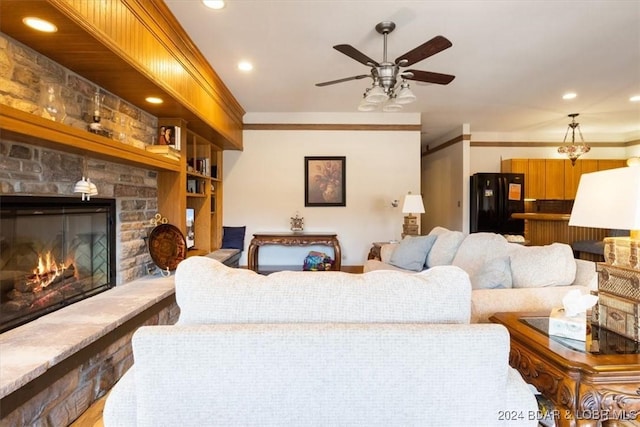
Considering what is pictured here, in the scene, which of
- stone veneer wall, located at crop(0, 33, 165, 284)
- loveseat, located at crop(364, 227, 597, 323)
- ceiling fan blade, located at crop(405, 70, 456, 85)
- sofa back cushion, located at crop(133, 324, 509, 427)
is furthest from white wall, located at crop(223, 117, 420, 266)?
sofa back cushion, located at crop(133, 324, 509, 427)

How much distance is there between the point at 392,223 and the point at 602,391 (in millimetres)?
4302

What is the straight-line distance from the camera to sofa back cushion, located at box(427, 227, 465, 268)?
324cm

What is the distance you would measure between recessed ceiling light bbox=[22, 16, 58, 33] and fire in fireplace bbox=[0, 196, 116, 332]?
0.83 metres

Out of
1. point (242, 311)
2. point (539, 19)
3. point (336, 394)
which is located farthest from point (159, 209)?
point (539, 19)

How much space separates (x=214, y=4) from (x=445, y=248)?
2.83m

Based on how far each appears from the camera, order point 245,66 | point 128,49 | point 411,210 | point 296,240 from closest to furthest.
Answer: point 128,49
point 245,66
point 411,210
point 296,240

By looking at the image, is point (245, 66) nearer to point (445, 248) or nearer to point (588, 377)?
point (445, 248)

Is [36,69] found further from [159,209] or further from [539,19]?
[539,19]

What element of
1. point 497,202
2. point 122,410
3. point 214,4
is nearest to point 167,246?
point 214,4

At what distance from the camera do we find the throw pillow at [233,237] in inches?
204

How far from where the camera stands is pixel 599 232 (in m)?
4.94

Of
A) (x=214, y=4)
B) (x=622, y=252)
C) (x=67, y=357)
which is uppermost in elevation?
(x=214, y=4)

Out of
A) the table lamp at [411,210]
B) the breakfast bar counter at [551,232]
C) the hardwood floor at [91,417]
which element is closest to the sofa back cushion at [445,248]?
the table lamp at [411,210]

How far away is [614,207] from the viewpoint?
1.27 meters
